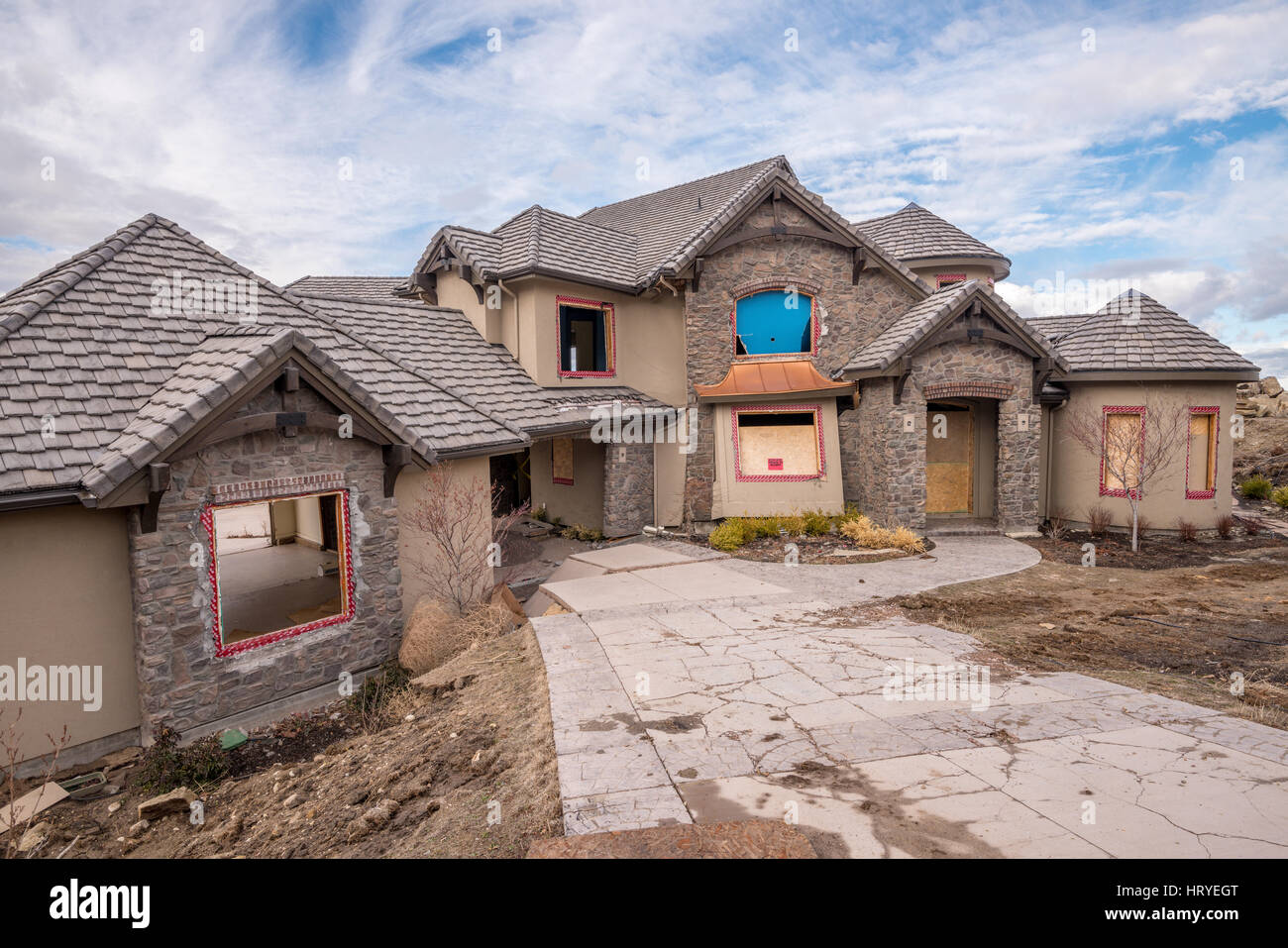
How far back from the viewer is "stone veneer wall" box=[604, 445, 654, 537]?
1507cm

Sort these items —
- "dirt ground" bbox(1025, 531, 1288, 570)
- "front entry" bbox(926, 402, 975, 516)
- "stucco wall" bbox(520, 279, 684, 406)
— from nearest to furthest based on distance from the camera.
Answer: "dirt ground" bbox(1025, 531, 1288, 570)
"stucco wall" bbox(520, 279, 684, 406)
"front entry" bbox(926, 402, 975, 516)

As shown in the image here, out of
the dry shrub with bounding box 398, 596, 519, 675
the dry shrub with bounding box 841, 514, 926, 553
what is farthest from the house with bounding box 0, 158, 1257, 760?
the dry shrub with bounding box 841, 514, 926, 553

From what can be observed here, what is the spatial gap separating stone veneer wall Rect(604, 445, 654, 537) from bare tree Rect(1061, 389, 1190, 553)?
9.51 m

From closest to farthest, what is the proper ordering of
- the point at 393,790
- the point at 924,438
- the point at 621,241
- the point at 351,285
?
1. the point at 393,790
2. the point at 924,438
3. the point at 621,241
4. the point at 351,285

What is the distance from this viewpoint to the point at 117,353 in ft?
26.9

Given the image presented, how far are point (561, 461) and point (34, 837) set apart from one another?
1209 centimetres

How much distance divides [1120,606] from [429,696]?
920 centimetres

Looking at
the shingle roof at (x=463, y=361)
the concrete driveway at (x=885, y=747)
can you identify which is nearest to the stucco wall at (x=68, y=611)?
the concrete driveway at (x=885, y=747)

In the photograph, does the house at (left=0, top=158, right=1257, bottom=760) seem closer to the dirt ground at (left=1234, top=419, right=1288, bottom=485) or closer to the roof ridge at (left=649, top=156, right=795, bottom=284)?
the roof ridge at (left=649, top=156, right=795, bottom=284)

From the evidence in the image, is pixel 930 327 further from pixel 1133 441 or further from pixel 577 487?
pixel 577 487

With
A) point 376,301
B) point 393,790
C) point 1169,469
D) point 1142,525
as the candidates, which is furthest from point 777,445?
point 393,790

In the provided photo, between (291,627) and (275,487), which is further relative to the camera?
(291,627)
